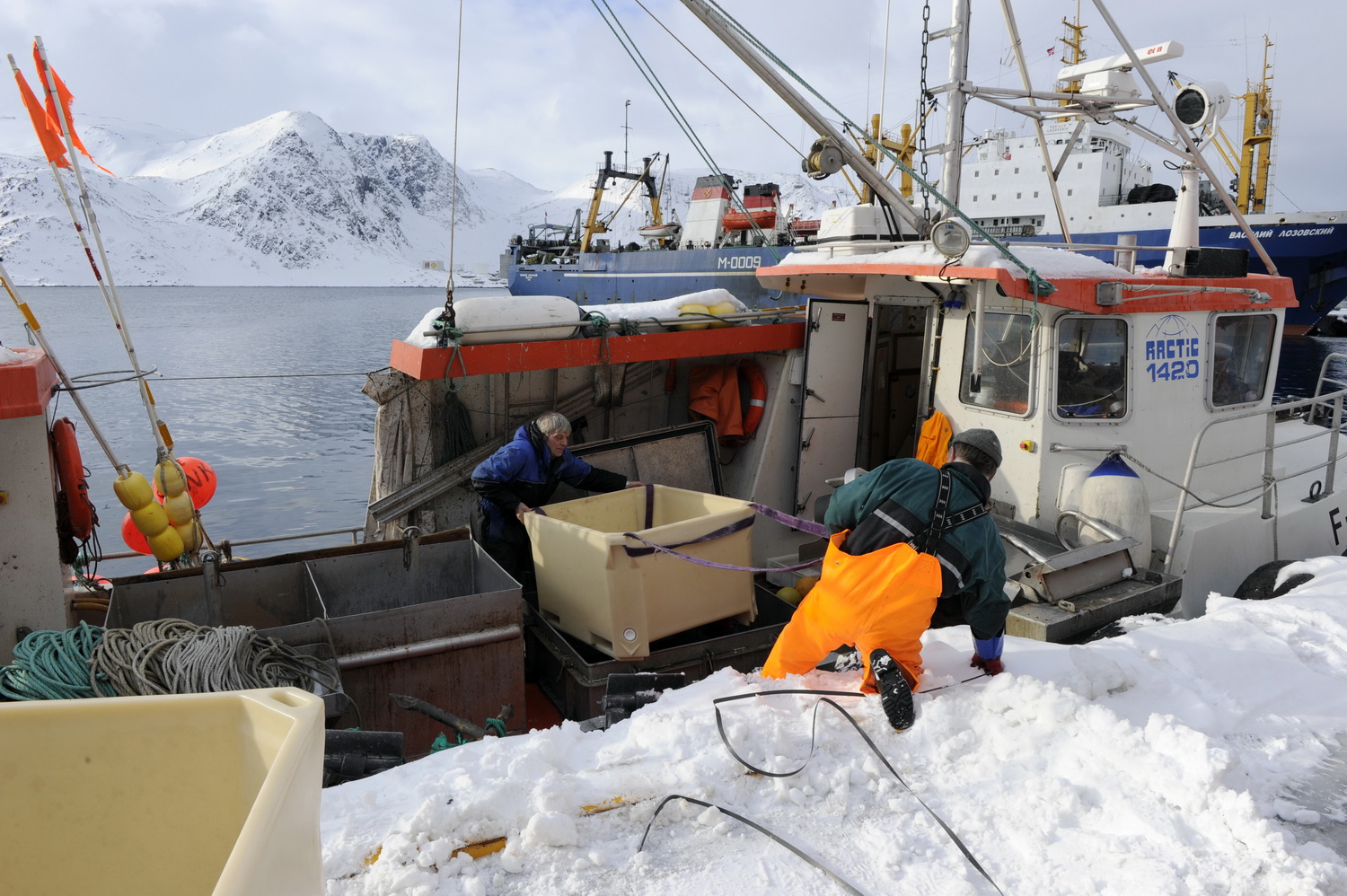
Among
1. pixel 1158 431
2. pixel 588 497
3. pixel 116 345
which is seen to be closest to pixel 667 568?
pixel 588 497

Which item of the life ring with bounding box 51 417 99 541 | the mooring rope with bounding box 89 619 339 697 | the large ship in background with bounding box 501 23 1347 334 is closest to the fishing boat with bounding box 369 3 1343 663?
the life ring with bounding box 51 417 99 541

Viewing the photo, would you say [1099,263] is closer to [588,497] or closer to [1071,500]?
[1071,500]

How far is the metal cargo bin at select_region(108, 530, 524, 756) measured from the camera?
14.4 ft

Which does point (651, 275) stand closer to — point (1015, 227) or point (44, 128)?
point (1015, 227)

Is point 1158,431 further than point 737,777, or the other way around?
point 1158,431

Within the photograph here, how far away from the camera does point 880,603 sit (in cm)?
317

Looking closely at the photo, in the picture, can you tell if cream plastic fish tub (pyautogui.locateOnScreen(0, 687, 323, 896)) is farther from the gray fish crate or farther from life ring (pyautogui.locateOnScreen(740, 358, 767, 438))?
life ring (pyautogui.locateOnScreen(740, 358, 767, 438))

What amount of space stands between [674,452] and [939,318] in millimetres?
2342

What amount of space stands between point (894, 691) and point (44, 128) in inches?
213

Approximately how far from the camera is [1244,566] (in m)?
5.80

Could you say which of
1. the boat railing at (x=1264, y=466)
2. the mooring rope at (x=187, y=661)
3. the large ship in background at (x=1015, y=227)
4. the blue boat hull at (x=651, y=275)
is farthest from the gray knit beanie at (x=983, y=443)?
the large ship in background at (x=1015, y=227)

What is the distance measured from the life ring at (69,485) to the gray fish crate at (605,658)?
253cm

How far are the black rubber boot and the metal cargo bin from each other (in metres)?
2.22

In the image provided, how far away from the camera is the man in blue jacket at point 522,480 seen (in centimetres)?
538
